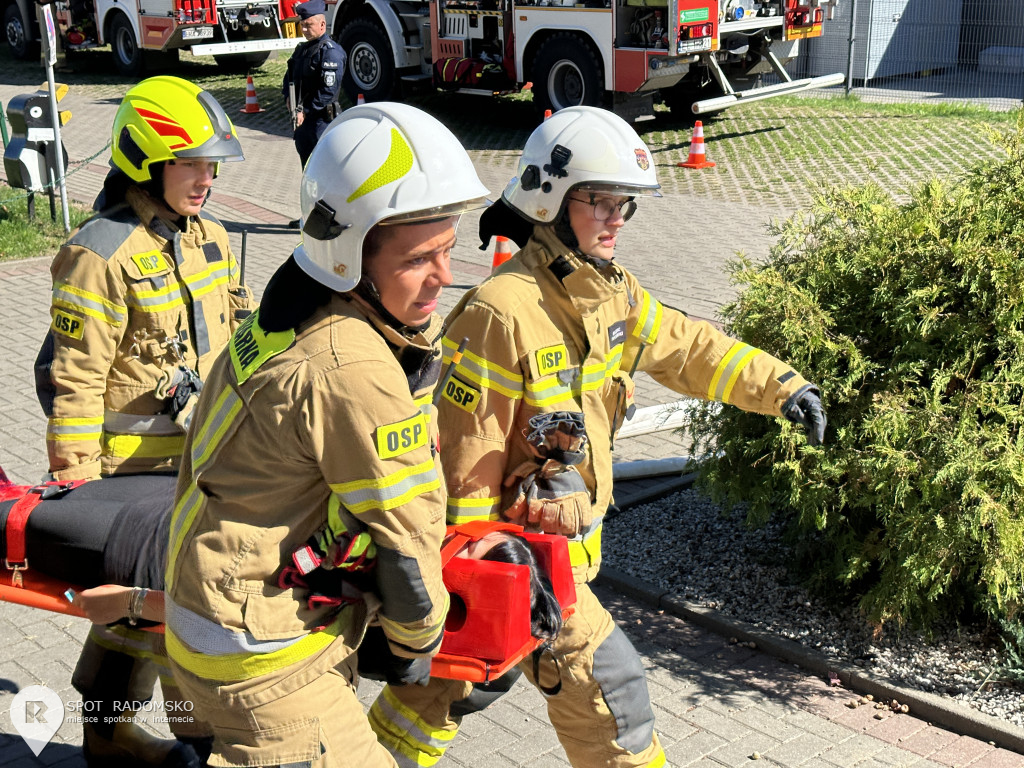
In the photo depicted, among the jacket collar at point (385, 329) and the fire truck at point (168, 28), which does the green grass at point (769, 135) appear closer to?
the fire truck at point (168, 28)

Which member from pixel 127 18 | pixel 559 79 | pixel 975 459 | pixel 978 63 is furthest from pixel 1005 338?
pixel 127 18

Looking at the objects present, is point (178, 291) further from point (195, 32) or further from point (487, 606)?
point (195, 32)

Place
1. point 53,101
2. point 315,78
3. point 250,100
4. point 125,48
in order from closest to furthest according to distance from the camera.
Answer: point 53,101 → point 315,78 → point 250,100 → point 125,48

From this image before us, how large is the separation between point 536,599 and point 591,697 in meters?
0.47

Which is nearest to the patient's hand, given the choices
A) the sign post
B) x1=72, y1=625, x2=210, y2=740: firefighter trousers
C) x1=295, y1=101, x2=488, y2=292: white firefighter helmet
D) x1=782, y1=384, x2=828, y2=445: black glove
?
x1=72, y1=625, x2=210, y2=740: firefighter trousers

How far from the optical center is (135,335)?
365cm

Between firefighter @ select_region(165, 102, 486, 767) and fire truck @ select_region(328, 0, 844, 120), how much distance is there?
12.0m

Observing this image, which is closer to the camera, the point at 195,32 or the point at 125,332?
the point at 125,332

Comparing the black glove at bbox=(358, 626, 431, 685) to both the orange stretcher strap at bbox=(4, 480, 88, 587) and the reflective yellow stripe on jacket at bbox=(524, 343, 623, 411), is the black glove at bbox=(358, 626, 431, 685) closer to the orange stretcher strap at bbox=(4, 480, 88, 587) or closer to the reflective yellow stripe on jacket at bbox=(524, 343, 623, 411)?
the reflective yellow stripe on jacket at bbox=(524, 343, 623, 411)

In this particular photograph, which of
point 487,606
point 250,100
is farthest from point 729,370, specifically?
point 250,100

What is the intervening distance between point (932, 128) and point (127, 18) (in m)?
13.6

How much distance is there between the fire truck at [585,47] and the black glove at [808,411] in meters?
11.0

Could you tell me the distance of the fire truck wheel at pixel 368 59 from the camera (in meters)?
16.8

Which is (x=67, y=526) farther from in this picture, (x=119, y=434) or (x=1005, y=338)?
(x=1005, y=338)
